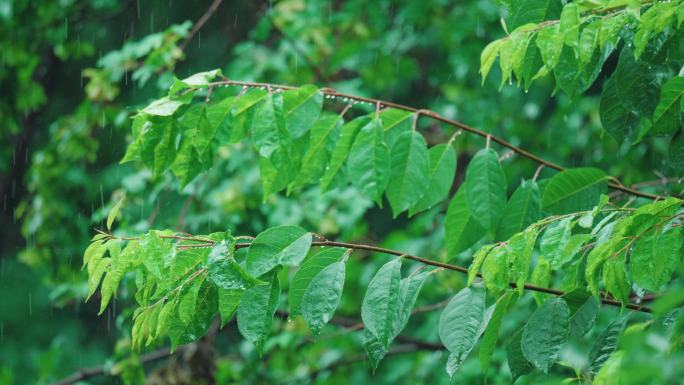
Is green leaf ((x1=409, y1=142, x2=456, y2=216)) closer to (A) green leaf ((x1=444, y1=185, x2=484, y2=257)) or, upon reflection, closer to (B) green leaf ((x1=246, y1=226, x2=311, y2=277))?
(A) green leaf ((x1=444, y1=185, x2=484, y2=257))

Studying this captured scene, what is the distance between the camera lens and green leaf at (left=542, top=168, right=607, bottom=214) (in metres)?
1.70

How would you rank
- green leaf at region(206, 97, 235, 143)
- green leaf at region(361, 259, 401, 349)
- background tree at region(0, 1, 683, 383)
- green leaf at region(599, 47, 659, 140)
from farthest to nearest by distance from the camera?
background tree at region(0, 1, 683, 383) → green leaf at region(206, 97, 235, 143) → green leaf at region(599, 47, 659, 140) → green leaf at region(361, 259, 401, 349)

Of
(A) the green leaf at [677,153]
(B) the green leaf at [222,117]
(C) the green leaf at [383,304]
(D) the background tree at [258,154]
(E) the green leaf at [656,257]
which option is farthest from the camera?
(D) the background tree at [258,154]

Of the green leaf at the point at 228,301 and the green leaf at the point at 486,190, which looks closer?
the green leaf at the point at 228,301

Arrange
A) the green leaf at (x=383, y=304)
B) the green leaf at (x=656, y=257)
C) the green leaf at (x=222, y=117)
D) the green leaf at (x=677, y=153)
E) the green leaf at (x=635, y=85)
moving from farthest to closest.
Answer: the green leaf at (x=222, y=117), the green leaf at (x=677, y=153), the green leaf at (x=635, y=85), the green leaf at (x=383, y=304), the green leaf at (x=656, y=257)

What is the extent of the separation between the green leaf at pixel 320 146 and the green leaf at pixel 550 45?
456 mm

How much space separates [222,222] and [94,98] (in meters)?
0.83

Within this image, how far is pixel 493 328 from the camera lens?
1.45 m

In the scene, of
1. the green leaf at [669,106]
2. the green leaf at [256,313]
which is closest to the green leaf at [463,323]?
the green leaf at [256,313]

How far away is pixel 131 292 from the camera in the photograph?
141 inches

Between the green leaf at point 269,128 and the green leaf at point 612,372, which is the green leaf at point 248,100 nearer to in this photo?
the green leaf at point 269,128

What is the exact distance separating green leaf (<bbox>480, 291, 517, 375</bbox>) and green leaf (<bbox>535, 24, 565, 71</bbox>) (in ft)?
1.22

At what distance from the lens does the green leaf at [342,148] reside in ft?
5.46

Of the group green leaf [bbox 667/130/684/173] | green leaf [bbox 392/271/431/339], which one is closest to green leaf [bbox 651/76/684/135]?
green leaf [bbox 667/130/684/173]
